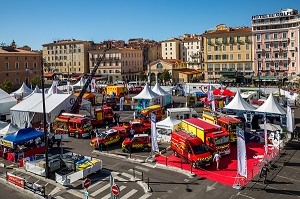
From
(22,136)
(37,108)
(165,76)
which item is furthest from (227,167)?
(165,76)

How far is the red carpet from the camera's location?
61.2 ft

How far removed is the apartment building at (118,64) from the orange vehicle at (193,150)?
6897 centimetres

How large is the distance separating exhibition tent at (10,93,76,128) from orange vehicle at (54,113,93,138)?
179cm

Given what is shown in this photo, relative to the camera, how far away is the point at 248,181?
59.1ft

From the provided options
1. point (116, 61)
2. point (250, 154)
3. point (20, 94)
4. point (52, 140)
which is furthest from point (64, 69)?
point (250, 154)

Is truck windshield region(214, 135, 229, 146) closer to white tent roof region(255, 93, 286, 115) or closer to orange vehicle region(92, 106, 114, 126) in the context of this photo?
white tent roof region(255, 93, 286, 115)

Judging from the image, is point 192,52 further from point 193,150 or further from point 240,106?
point 193,150

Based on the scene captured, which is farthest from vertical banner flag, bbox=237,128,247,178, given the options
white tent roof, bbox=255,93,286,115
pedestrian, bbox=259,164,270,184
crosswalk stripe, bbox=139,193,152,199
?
white tent roof, bbox=255,93,286,115

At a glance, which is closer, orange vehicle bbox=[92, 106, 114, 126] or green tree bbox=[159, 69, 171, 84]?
orange vehicle bbox=[92, 106, 114, 126]

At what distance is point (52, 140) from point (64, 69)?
7550 cm

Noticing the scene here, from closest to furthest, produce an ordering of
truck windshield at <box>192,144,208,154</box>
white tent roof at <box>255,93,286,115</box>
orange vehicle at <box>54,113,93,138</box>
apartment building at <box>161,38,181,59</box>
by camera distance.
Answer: truck windshield at <box>192,144,208,154</box>, white tent roof at <box>255,93,286,115</box>, orange vehicle at <box>54,113,93,138</box>, apartment building at <box>161,38,181,59</box>

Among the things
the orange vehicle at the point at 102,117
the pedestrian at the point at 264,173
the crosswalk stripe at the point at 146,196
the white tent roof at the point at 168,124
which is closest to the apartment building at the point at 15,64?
the orange vehicle at the point at 102,117

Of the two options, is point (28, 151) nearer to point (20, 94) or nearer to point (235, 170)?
point (235, 170)

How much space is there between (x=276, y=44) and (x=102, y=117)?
45206mm
